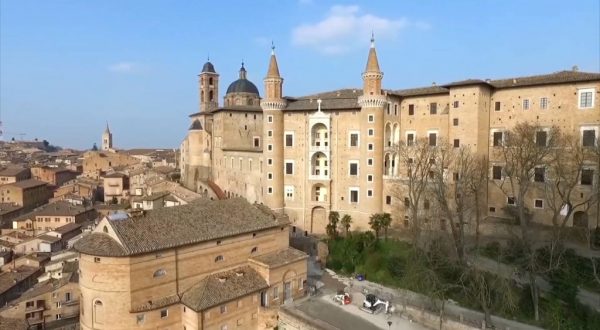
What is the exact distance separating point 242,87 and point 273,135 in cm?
2285

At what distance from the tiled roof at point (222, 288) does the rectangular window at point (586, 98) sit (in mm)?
26436

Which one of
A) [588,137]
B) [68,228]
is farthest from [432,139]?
[68,228]

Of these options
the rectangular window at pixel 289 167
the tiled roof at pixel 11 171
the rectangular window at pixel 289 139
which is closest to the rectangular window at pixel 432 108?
the rectangular window at pixel 289 139

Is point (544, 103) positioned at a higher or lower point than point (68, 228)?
higher

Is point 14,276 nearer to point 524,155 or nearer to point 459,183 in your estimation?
point 459,183

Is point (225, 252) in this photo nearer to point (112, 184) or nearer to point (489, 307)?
point (489, 307)

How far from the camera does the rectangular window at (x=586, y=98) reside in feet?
93.0

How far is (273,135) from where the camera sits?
121ft

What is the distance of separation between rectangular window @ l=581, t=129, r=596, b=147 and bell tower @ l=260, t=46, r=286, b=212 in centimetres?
2432

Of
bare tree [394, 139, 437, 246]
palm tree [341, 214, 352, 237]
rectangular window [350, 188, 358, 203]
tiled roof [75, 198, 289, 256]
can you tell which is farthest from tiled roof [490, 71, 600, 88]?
tiled roof [75, 198, 289, 256]

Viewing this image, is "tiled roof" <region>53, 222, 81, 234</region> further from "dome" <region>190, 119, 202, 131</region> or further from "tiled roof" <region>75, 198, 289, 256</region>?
"tiled roof" <region>75, 198, 289, 256</region>

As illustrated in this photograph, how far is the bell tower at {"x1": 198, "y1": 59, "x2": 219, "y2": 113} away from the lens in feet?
203

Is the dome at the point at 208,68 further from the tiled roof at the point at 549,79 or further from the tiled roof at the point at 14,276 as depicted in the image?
the tiled roof at the point at 549,79

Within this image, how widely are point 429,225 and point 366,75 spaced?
1364 centimetres
